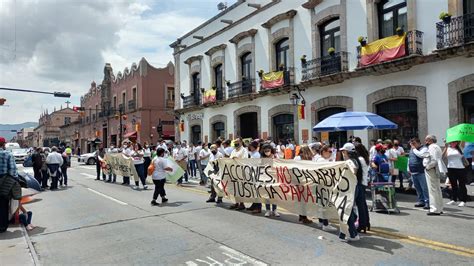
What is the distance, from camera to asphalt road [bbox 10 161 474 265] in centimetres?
539

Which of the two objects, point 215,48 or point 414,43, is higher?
point 215,48

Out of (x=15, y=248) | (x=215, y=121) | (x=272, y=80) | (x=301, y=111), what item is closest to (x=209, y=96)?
(x=215, y=121)

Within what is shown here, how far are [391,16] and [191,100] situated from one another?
17.6 metres

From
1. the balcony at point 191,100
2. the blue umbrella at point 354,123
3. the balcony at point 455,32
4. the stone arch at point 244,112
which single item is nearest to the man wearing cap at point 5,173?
the blue umbrella at point 354,123

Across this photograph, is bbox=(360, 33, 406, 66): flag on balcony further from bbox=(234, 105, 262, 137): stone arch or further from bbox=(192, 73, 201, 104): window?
bbox=(192, 73, 201, 104): window

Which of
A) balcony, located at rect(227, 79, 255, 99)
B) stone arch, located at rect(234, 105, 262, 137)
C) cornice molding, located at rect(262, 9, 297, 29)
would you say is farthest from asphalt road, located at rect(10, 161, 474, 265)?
balcony, located at rect(227, 79, 255, 99)

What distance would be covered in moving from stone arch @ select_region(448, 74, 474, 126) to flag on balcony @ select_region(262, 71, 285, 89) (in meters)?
8.47

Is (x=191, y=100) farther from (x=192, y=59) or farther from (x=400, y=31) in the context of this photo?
(x=400, y=31)

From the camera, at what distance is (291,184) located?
25.6ft

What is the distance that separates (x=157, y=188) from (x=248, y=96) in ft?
43.8

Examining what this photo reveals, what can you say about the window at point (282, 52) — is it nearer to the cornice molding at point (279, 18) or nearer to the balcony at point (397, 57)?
the cornice molding at point (279, 18)

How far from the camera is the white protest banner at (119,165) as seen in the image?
15.0 metres

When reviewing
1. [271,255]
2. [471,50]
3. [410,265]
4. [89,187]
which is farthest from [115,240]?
[471,50]

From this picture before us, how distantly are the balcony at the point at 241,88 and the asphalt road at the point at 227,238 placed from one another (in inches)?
547
